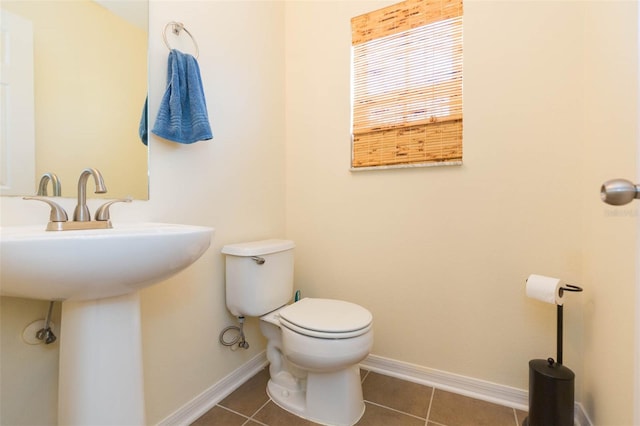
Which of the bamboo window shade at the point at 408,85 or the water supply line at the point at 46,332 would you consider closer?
the water supply line at the point at 46,332

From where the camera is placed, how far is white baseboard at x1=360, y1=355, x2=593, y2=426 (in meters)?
1.31

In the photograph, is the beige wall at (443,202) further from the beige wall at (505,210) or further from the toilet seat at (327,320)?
the toilet seat at (327,320)

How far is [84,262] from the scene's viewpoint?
0.58m

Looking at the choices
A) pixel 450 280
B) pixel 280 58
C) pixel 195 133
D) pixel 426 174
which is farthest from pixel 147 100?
pixel 450 280

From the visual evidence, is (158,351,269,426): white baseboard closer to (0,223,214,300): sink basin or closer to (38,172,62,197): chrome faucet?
(0,223,214,300): sink basin

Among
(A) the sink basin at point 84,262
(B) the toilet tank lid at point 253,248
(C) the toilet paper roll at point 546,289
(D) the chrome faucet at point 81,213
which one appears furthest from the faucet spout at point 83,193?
(C) the toilet paper roll at point 546,289

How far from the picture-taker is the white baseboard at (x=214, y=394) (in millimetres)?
1200

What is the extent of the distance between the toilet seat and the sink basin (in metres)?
0.60

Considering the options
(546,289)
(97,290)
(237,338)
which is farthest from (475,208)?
(97,290)

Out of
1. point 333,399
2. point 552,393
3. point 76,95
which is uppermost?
point 76,95

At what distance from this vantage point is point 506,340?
1.34 metres

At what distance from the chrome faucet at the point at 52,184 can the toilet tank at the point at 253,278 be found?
0.64m

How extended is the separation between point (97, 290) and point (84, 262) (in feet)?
0.39

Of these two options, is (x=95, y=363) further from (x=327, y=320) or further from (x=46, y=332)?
(x=327, y=320)
